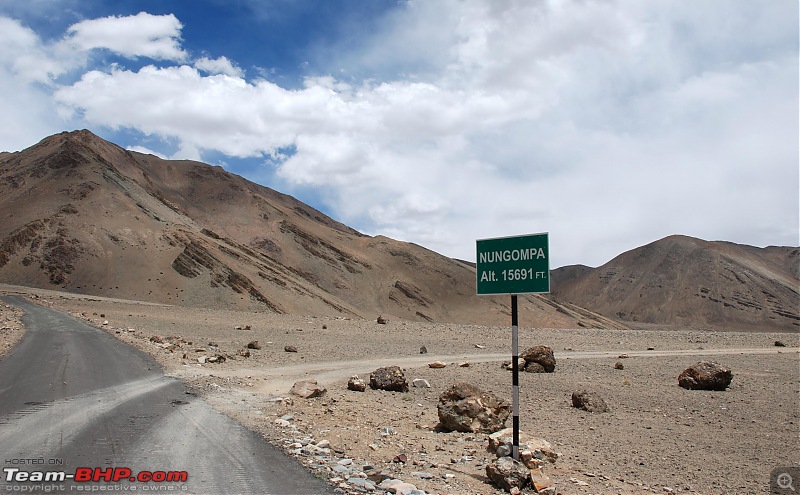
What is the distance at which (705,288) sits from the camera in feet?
534

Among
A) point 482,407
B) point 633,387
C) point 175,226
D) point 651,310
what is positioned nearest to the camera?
point 482,407

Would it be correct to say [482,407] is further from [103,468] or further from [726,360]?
[726,360]

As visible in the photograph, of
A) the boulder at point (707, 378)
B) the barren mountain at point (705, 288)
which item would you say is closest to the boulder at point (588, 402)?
the boulder at point (707, 378)

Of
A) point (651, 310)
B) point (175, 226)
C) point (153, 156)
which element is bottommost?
point (651, 310)

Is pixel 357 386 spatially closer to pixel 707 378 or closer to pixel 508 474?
pixel 508 474

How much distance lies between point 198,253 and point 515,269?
267 feet

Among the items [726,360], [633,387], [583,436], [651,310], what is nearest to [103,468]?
[583,436]

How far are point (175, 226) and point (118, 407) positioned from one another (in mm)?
89458

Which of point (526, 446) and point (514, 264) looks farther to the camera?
point (526, 446)

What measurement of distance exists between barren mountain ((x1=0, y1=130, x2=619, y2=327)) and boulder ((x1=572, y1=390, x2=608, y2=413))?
211 feet

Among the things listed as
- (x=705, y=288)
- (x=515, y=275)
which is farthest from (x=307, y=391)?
(x=705, y=288)

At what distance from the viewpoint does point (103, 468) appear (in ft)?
21.7

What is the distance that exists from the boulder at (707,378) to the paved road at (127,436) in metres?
14.4

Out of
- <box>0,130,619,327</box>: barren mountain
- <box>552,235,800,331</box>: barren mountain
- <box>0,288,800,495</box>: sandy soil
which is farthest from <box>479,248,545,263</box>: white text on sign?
<box>552,235,800,331</box>: barren mountain
